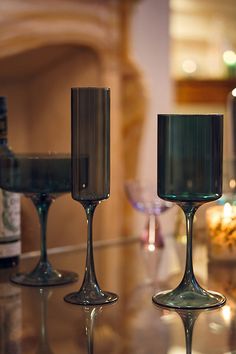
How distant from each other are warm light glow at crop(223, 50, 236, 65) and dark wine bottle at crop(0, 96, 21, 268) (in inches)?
117

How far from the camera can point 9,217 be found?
989 millimetres

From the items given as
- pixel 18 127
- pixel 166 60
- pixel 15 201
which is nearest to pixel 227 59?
pixel 166 60

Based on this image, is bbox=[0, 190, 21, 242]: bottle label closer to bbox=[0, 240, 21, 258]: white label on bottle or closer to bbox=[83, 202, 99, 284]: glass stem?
bbox=[0, 240, 21, 258]: white label on bottle

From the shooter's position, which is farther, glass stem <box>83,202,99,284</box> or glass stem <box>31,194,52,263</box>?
glass stem <box>31,194,52,263</box>

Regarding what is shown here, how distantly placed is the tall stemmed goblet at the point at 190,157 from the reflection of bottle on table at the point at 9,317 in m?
0.20

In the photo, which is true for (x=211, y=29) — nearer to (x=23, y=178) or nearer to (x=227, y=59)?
(x=227, y=59)

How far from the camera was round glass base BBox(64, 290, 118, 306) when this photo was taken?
2.68 feet

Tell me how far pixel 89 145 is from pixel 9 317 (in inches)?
8.2

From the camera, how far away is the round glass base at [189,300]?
31.5 inches

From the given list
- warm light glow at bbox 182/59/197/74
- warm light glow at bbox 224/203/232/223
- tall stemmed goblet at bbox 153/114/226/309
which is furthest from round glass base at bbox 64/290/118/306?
warm light glow at bbox 182/59/197/74

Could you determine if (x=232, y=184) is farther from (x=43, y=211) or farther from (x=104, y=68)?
(x=104, y=68)

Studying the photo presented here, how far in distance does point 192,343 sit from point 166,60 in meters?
2.03

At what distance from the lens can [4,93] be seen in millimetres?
2502

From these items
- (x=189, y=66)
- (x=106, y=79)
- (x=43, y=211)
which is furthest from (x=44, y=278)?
(x=189, y=66)
